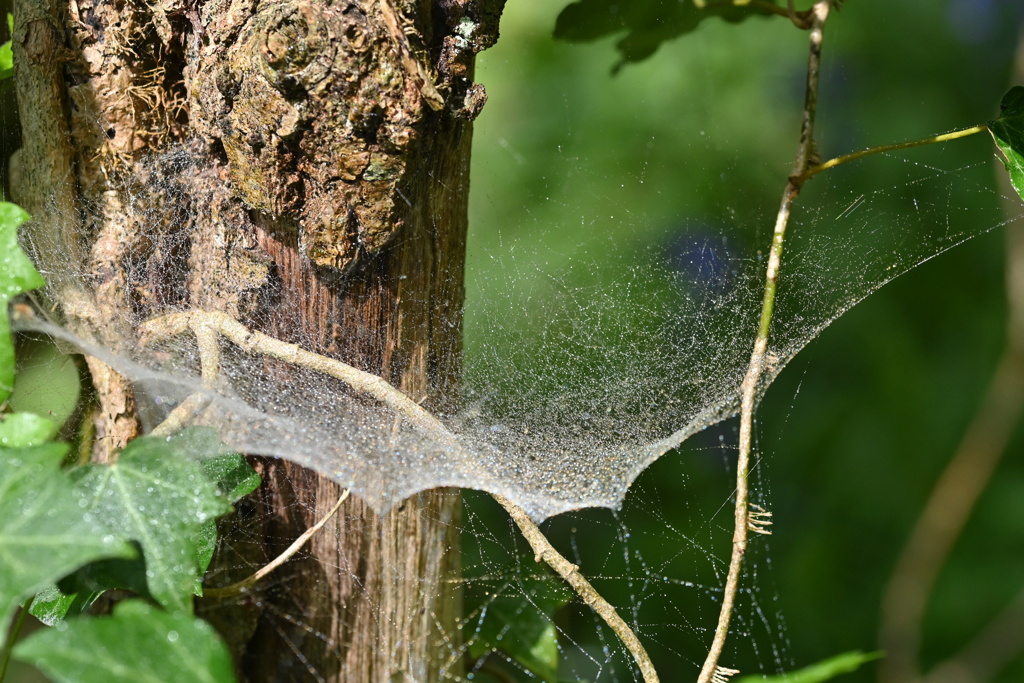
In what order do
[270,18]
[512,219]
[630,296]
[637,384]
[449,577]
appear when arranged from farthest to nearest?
[512,219] < [630,296] < [637,384] < [449,577] < [270,18]


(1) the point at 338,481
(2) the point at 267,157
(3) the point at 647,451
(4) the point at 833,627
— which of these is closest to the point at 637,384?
(3) the point at 647,451

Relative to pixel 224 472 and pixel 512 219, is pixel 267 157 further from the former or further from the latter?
pixel 512 219

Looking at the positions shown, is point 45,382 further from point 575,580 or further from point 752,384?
point 752,384

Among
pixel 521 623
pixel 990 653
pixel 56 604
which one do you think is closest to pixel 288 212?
pixel 56 604

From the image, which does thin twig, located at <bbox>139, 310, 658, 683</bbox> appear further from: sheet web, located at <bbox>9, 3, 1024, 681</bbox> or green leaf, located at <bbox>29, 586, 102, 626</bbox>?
green leaf, located at <bbox>29, 586, 102, 626</bbox>

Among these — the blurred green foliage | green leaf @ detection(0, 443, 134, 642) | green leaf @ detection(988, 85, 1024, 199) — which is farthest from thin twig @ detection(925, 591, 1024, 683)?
green leaf @ detection(0, 443, 134, 642)

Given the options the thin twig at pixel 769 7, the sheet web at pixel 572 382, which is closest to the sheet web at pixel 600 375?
the sheet web at pixel 572 382
